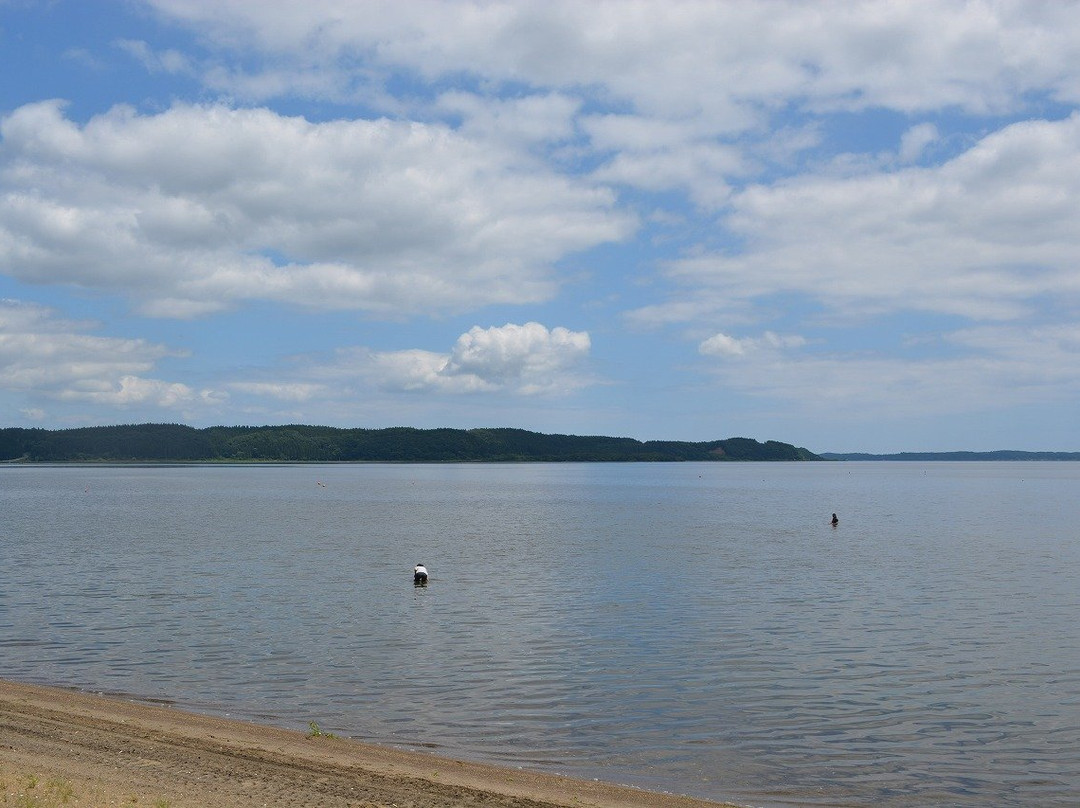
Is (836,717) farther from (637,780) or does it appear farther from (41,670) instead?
(41,670)

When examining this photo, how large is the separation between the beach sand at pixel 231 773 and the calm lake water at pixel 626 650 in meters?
1.30

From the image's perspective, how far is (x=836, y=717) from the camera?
19000 millimetres

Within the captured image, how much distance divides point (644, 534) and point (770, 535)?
8635mm

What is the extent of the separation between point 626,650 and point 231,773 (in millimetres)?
13330

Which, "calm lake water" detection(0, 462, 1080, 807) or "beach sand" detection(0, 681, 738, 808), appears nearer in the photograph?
"beach sand" detection(0, 681, 738, 808)

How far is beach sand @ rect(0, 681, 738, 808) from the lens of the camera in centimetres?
1263

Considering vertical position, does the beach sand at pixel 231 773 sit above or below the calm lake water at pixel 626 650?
above

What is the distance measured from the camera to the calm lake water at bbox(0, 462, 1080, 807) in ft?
55.1

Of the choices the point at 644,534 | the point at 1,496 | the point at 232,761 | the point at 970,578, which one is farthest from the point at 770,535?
the point at 1,496

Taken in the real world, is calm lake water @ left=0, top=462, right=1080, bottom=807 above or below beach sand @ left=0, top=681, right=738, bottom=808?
below

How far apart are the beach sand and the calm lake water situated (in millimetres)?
1299

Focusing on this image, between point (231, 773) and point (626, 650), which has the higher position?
point (231, 773)

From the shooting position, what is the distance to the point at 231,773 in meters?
13.9

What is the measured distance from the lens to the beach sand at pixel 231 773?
12633 mm
